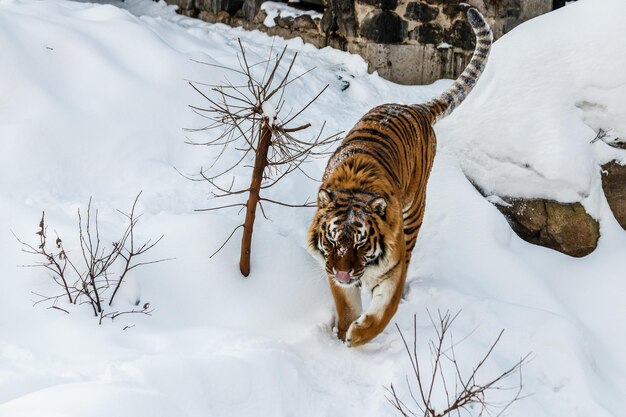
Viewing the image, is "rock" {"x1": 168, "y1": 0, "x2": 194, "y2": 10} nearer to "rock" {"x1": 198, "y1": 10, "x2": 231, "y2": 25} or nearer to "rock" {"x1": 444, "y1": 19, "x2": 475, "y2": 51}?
"rock" {"x1": 198, "y1": 10, "x2": 231, "y2": 25}

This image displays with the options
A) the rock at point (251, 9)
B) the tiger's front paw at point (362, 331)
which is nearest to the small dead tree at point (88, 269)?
the tiger's front paw at point (362, 331)

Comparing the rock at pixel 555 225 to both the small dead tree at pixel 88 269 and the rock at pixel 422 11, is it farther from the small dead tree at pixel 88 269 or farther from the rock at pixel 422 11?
the rock at pixel 422 11

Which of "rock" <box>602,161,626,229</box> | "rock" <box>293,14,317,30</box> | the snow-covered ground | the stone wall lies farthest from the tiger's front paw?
"rock" <box>293,14,317,30</box>

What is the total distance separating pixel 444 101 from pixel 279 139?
192 centimetres

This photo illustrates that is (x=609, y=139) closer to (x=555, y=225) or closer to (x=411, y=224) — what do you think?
(x=555, y=225)

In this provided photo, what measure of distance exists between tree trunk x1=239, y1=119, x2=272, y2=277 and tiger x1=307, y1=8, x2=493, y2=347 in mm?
379

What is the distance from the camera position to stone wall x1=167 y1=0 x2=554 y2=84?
7902 mm

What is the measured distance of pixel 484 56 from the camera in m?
5.46

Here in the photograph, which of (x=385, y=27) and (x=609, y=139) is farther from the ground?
(x=385, y=27)

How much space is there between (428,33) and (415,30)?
158mm

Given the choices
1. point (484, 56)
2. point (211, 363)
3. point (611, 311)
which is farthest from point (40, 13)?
point (611, 311)

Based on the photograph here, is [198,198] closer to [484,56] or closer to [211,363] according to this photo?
[211,363]

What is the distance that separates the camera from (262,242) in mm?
4441

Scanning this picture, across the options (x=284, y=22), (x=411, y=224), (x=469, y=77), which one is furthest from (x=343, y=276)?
(x=284, y=22)
